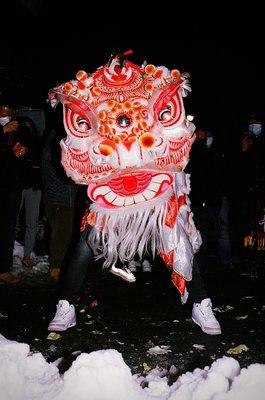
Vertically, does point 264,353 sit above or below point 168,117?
below

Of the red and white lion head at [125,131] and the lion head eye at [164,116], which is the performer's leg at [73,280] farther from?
→ the lion head eye at [164,116]

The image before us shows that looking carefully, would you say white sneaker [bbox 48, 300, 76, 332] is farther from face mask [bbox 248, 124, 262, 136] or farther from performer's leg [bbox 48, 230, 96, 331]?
face mask [bbox 248, 124, 262, 136]

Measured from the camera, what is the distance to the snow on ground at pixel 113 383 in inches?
74.0

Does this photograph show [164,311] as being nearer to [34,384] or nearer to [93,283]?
[93,283]

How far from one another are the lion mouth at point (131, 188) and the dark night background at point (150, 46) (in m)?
3.94

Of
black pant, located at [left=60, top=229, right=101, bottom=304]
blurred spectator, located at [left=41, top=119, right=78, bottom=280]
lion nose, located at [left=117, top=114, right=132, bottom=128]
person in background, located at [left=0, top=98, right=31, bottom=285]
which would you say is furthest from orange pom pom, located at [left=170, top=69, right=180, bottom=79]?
person in background, located at [left=0, top=98, right=31, bottom=285]

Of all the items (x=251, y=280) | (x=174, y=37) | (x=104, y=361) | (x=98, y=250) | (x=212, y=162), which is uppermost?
(x=174, y=37)

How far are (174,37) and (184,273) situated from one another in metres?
11.9

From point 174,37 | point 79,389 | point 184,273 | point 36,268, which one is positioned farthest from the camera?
point 174,37

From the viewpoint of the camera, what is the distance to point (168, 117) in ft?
10.1

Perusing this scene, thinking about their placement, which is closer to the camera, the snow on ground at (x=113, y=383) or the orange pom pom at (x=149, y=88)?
the snow on ground at (x=113, y=383)

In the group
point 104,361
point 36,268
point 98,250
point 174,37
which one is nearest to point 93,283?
point 98,250

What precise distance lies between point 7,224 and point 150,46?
9983 millimetres

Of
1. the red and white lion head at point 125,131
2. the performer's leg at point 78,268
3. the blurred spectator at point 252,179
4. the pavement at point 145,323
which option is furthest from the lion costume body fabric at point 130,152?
the blurred spectator at point 252,179
